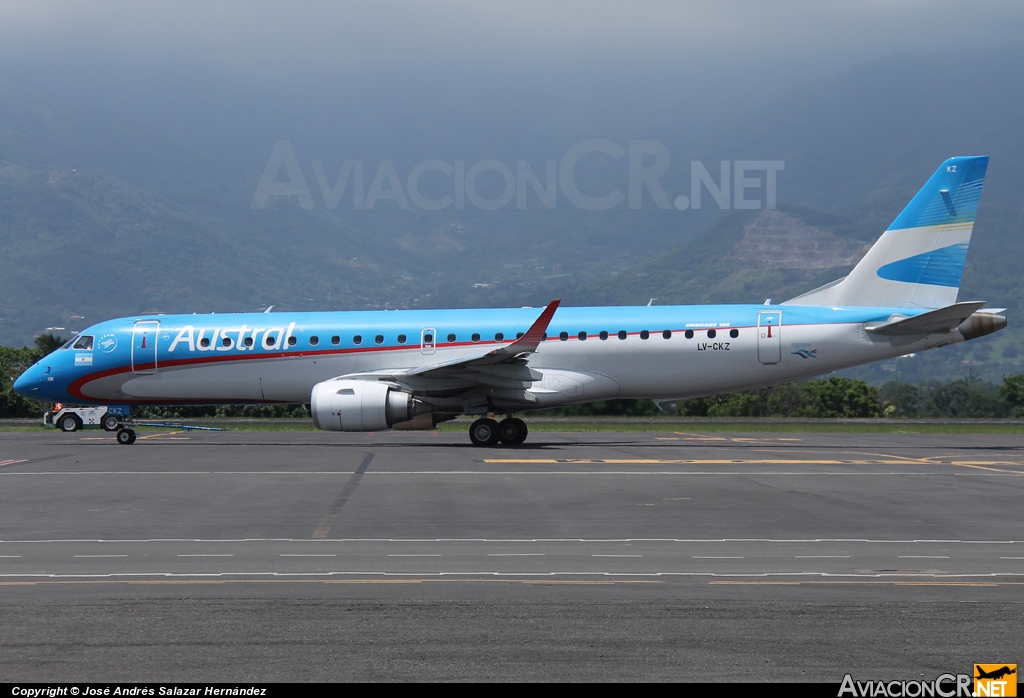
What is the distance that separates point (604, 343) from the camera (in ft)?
96.0

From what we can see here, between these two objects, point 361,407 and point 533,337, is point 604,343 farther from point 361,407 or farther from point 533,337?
point 361,407

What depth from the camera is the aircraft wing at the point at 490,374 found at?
87.2 ft

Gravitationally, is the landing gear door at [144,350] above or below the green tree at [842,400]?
above

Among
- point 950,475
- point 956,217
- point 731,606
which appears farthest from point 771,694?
point 956,217

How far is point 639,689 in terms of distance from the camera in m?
6.52

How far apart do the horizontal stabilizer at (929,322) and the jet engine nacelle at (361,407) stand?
13.0m

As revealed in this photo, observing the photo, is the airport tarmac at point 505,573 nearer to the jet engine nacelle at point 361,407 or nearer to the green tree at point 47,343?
the jet engine nacelle at point 361,407

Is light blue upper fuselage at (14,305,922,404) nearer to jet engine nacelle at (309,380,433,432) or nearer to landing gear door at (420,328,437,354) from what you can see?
landing gear door at (420,328,437,354)

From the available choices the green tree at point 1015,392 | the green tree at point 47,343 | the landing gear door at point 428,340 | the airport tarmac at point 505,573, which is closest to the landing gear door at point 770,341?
the airport tarmac at point 505,573

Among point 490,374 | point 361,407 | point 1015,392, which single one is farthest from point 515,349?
point 1015,392

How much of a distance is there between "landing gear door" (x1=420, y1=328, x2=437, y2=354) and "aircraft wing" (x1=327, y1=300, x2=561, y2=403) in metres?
0.80

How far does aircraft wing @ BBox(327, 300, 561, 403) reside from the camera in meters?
26.6

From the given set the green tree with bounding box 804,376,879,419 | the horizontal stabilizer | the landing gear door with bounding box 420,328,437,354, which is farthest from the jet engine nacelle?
the green tree with bounding box 804,376,879,419

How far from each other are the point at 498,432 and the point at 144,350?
10.9 metres
